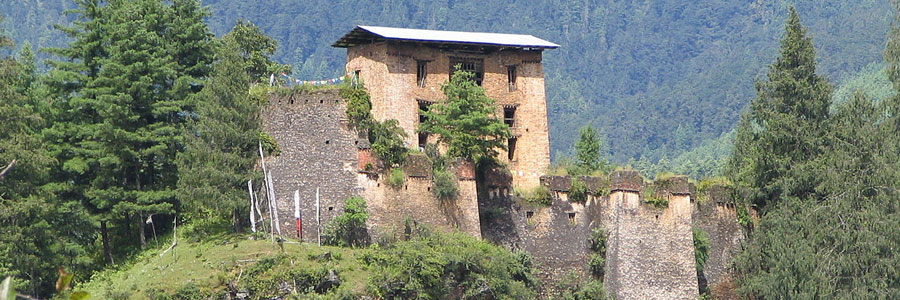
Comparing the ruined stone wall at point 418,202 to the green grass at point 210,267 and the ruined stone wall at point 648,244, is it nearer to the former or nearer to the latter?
the green grass at point 210,267

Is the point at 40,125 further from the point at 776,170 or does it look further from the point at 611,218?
the point at 776,170

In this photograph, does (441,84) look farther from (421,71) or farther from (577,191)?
(577,191)

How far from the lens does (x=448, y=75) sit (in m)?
64.3

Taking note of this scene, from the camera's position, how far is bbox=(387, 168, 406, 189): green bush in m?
58.7

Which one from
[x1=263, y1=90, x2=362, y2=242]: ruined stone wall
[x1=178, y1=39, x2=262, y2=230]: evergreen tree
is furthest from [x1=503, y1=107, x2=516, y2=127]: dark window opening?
[x1=178, y1=39, x2=262, y2=230]: evergreen tree

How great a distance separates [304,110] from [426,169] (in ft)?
16.4

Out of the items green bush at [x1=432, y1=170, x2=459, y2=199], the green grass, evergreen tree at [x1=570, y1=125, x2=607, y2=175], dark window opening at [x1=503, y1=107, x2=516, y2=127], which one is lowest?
the green grass

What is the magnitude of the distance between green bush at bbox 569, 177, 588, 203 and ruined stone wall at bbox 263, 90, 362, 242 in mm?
9089

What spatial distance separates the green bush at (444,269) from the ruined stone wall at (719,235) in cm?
850

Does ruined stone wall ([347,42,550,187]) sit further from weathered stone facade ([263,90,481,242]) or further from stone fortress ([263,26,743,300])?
weathered stone facade ([263,90,481,242])

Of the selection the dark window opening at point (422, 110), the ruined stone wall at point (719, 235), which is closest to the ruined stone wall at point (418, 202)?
the dark window opening at point (422, 110)

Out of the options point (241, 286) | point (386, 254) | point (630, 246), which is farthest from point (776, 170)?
point (241, 286)

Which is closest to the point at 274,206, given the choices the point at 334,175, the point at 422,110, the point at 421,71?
the point at 334,175

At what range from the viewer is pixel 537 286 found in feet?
198
